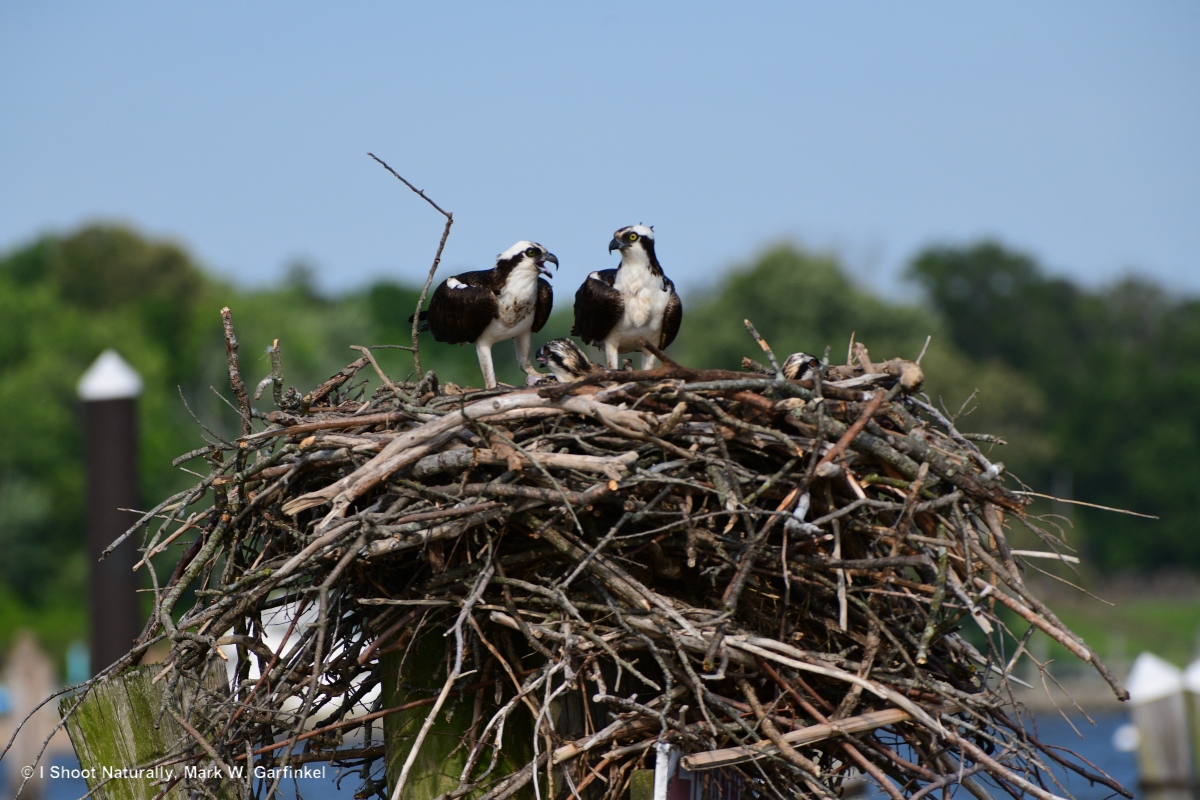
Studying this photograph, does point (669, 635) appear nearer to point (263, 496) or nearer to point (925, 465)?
point (925, 465)

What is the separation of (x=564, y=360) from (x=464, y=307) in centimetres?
54

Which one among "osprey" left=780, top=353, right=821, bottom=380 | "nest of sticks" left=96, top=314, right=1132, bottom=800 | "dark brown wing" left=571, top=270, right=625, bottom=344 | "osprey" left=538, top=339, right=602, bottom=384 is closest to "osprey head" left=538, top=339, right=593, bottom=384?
"osprey" left=538, top=339, right=602, bottom=384

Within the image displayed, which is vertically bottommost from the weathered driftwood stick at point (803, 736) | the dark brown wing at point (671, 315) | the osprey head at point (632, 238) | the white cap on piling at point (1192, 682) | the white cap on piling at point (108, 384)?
the white cap on piling at point (1192, 682)

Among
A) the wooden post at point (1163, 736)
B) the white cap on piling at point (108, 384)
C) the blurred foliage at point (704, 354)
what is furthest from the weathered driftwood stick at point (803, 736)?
the blurred foliage at point (704, 354)

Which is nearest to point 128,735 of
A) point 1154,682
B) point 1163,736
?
point 1154,682

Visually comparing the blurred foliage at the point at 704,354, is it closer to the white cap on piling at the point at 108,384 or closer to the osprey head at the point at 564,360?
the white cap on piling at the point at 108,384

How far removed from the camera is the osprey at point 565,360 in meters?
5.56

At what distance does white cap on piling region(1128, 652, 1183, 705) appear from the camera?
28.3 ft

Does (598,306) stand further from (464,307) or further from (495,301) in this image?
(464,307)

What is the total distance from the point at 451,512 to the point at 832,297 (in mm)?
40041

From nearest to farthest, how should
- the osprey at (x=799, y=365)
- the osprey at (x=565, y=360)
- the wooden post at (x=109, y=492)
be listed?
the osprey at (x=799, y=365) < the osprey at (x=565, y=360) < the wooden post at (x=109, y=492)

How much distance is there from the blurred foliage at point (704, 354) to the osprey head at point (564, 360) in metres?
22.0

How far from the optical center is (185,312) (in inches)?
2084

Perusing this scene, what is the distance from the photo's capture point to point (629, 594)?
3.87 meters
